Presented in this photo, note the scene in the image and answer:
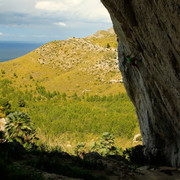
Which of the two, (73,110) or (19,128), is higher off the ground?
(19,128)

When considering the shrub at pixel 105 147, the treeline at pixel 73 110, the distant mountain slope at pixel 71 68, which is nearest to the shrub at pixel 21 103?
the treeline at pixel 73 110

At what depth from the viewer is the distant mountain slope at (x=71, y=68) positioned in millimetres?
61562

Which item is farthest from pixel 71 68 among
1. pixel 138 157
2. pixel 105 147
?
pixel 138 157

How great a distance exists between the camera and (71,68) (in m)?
75.8

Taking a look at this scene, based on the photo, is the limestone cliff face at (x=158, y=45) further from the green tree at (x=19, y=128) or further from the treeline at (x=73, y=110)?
the treeline at (x=73, y=110)

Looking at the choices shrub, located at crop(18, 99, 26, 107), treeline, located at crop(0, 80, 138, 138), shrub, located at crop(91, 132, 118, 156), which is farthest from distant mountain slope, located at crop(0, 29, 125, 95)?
shrub, located at crop(91, 132, 118, 156)

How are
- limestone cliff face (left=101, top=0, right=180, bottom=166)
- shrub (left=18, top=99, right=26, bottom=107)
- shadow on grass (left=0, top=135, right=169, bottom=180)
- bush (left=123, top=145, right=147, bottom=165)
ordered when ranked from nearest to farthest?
limestone cliff face (left=101, top=0, right=180, bottom=166) → shadow on grass (left=0, top=135, right=169, bottom=180) → bush (left=123, top=145, right=147, bottom=165) → shrub (left=18, top=99, right=26, bottom=107)

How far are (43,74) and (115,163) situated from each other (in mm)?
65287

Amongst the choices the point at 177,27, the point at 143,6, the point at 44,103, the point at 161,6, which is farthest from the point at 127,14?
the point at 44,103

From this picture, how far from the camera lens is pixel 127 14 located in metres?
7.90

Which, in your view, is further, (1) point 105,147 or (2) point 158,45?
(1) point 105,147

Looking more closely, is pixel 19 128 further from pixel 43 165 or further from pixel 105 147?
pixel 43 165

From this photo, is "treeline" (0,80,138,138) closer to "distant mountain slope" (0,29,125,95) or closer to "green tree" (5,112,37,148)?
"distant mountain slope" (0,29,125,95)

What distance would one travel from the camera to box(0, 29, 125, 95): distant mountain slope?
61.6 m
